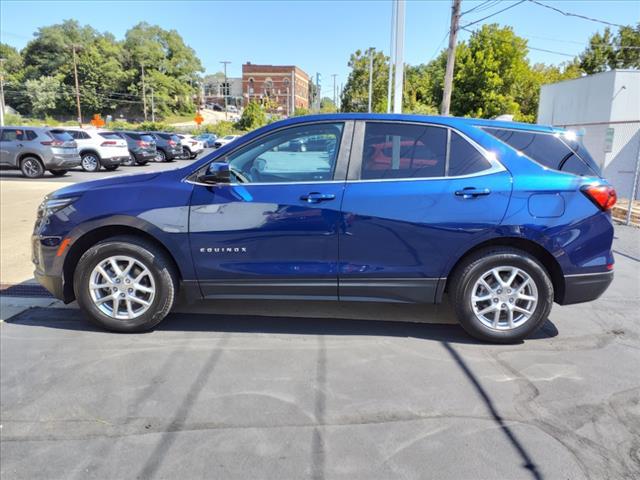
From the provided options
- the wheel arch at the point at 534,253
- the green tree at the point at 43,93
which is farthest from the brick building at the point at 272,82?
the wheel arch at the point at 534,253

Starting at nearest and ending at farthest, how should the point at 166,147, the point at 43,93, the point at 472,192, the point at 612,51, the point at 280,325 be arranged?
the point at 472,192
the point at 280,325
the point at 166,147
the point at 612,51
the point at 43,93

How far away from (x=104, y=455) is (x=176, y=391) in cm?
67

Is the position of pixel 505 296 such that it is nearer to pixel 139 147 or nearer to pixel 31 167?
pixel 31 167

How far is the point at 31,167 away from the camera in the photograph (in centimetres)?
1633

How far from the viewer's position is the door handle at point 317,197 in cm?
378

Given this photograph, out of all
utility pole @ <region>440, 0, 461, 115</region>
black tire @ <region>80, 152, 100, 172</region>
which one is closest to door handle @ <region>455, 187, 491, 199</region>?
utility pole @ <region>440, 0, 461, 115</region>

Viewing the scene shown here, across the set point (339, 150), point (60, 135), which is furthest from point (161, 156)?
point (339, 150)

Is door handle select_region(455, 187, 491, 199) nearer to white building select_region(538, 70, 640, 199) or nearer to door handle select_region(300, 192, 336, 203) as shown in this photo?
door handle select_region(300, 192, 336, 203)

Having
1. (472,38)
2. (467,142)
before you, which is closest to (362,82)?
(472,38)

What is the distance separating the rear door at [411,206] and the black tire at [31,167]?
15799 mm

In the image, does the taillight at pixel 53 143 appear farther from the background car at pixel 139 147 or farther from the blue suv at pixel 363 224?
the blue suv at pixel 363 224

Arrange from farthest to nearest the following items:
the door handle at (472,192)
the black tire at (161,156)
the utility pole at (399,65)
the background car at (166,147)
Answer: the black tire at (161,156) < the background car at (166,147) < the utility pole at (399,65) < the door handle at (472,192)

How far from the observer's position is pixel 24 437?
2748 mm

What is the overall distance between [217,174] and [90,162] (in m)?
18.0
